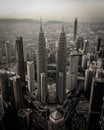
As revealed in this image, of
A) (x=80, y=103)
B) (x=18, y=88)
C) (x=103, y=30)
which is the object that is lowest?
(x=80, y=103)

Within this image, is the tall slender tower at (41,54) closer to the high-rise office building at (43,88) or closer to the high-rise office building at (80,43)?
the high-rise office building at (43,88)

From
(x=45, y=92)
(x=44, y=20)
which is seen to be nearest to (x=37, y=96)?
(x=45, y=92)

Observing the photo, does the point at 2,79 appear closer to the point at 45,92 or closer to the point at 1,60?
the point at 45,92

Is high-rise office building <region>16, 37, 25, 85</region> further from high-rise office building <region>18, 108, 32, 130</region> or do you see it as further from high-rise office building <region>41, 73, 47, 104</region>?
high-rise office building <region>18, 108, 32, 130</region>

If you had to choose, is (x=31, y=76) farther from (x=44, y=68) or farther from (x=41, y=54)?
(x=41, y=54)

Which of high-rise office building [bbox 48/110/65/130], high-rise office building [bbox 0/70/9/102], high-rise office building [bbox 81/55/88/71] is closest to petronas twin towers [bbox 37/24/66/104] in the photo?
high-rise office building [bbox 0/70/9/102]

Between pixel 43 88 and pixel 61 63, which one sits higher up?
pixel 61 63

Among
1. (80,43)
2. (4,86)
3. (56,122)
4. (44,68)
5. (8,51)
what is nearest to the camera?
(56,122)

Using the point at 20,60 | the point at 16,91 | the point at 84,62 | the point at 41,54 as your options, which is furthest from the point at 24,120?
the point at 84,62

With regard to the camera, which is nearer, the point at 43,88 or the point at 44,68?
the point at 43,88
